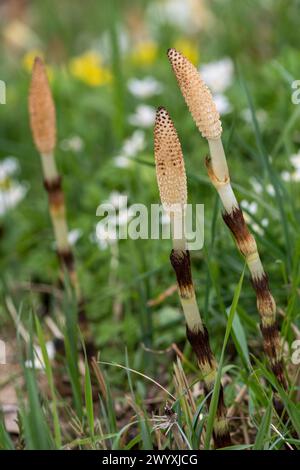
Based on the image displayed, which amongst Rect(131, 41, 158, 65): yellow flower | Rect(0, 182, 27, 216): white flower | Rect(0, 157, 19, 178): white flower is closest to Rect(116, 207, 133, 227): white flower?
Rect(0, 182, 27, 216): white flower

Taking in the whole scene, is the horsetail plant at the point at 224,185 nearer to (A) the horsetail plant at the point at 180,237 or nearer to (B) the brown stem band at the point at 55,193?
(A) the horsetail plant at the point at 180,237

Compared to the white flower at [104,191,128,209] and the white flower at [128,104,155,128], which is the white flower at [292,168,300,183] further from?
the white flower at [128,104,155,128]

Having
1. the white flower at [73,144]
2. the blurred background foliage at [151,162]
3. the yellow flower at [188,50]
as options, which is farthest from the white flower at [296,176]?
the yellow flower at [188,50]

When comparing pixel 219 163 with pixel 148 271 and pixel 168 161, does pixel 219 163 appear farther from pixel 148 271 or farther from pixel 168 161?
pixel 148 271

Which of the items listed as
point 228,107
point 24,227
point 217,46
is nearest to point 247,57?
point 217,46

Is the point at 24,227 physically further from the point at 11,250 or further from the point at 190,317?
the point at 190,317

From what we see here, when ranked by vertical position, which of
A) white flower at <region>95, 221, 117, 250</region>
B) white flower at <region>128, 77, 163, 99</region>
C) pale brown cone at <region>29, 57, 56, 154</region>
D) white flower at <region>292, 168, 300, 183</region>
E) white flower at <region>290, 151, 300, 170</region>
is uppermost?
white flower at <region>128, 77, 163, 99</region>

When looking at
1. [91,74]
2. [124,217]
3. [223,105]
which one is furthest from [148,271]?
[91,74]
